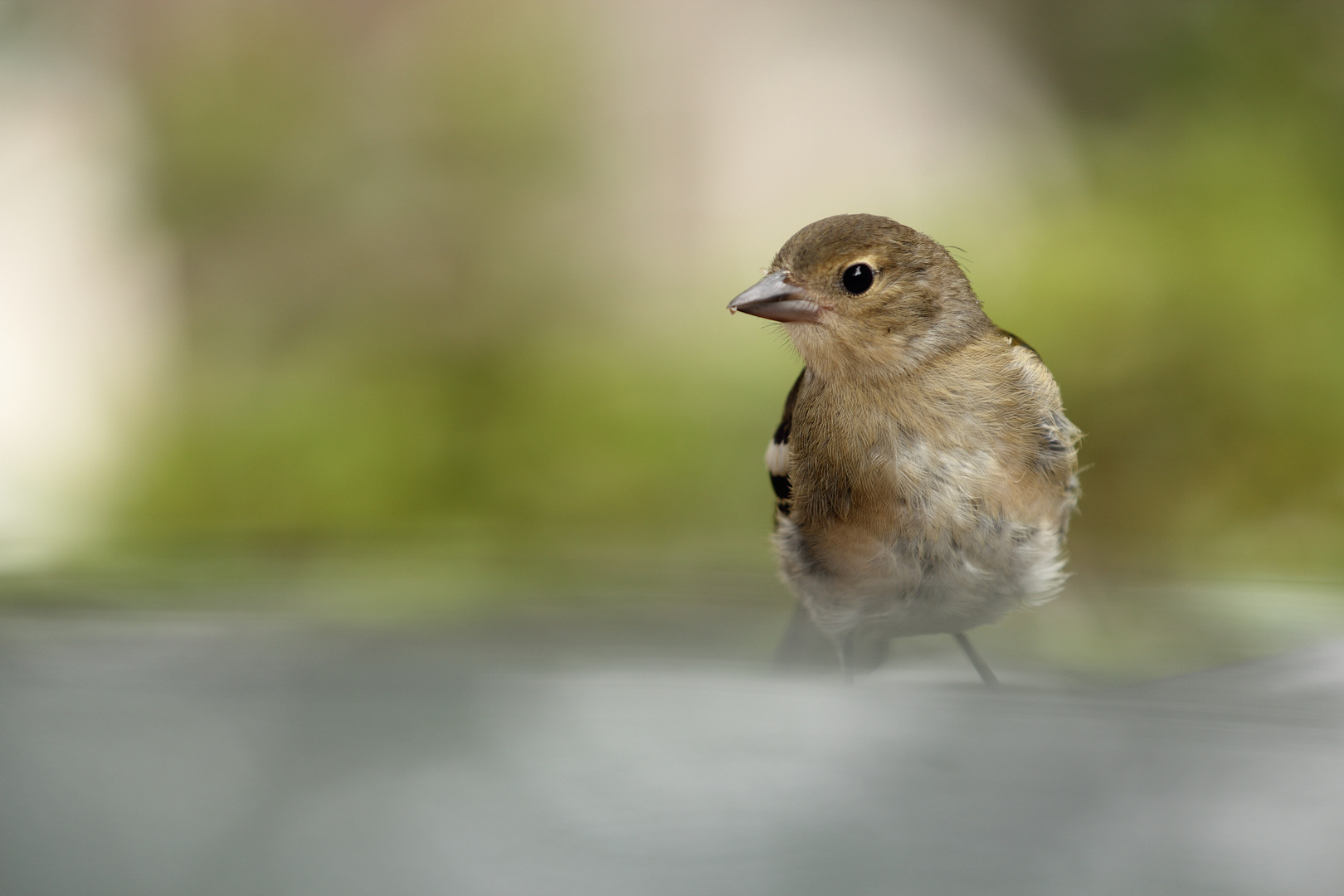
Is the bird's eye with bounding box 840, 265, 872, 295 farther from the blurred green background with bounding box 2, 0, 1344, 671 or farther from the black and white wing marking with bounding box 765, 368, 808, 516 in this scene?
the blurred green background with bounding box 2, 0, 1344, 671

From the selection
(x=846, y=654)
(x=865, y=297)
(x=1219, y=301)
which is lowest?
(x=846, y=654)

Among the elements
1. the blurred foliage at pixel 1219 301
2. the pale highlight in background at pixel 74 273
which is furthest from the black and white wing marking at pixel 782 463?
the pale highlight in background at pixel 74 273

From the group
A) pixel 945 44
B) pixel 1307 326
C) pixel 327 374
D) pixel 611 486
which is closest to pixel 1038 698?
pixel 611 486

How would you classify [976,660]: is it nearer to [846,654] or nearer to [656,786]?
[846,654]

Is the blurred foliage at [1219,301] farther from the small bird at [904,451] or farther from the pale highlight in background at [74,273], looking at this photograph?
the pale highlight in background at [74,273]

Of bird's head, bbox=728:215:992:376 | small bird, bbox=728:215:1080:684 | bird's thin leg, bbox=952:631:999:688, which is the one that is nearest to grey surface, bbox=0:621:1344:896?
bird's thin leg, bbox=952:631:999:688

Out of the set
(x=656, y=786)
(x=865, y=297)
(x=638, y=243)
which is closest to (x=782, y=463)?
(x=865, y=297)

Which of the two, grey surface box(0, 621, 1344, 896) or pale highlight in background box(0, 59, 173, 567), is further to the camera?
pale highlight in background box(0, 59, 173, 567)
